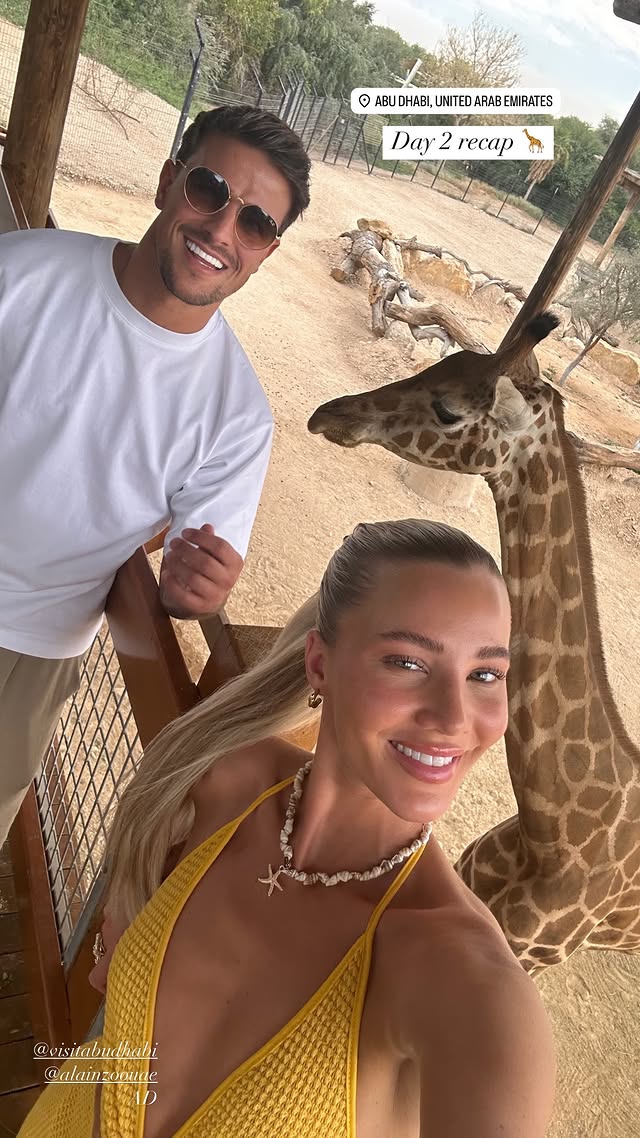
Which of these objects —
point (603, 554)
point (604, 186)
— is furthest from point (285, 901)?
point (603, 554)

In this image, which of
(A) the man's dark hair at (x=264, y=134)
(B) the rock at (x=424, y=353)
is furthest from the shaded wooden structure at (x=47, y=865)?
(B) the rock at (x=424, y=353)

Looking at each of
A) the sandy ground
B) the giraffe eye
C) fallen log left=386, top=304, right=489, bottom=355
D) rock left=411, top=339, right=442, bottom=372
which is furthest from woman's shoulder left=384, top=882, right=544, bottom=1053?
rock left=411, top=339, right=442, bottom=372

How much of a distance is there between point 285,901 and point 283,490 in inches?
216

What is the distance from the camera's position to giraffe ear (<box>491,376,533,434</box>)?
1999 mm

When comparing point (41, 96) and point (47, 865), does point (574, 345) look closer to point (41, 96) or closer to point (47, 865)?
point (41, 96)

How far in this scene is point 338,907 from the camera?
68cm

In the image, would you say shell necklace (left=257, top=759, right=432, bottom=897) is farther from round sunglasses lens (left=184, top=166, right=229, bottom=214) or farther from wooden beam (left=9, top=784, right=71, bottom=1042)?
round sunglasses lens (left=184, top=166, right=229, bottom=214)

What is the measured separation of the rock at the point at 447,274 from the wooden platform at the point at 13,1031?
10.8 meters

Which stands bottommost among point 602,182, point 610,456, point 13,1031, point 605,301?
point 610,456

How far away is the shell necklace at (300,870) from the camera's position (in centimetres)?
69

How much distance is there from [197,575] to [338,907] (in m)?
0.43

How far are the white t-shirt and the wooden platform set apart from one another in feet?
1.92

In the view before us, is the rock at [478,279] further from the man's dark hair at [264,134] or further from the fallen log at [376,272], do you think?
the man's dark hair at [264,134]

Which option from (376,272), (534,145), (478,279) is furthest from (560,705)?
(534,145)
